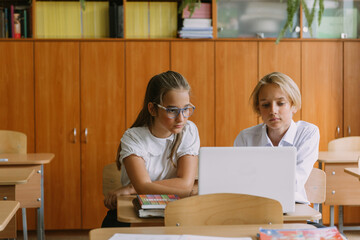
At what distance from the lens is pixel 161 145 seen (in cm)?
221

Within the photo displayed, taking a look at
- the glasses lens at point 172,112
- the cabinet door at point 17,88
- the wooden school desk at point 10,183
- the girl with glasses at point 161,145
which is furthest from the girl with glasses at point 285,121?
the cabinet door at point 17,88

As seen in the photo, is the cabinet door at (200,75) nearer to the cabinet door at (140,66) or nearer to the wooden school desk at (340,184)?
the cabinet door at (140,66)

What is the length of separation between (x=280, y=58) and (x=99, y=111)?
1684mm

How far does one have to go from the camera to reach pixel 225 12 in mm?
4160

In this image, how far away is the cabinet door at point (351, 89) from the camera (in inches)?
165

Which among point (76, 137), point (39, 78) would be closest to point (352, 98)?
point (76, 137)

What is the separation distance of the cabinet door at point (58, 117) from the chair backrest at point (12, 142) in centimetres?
40

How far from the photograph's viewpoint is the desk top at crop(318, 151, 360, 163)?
3.34 m

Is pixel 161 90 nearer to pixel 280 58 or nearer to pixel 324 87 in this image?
pixel 280 58

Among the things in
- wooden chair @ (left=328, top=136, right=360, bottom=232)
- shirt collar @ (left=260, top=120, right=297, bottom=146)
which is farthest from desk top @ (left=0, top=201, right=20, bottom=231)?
wooden chair @ (left=328, top=136, right=360, bottom=232)

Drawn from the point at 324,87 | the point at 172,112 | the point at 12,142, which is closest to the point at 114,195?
the point at 172,112

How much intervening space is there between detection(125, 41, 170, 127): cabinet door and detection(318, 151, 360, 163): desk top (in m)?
1.56

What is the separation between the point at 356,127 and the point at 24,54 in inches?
120

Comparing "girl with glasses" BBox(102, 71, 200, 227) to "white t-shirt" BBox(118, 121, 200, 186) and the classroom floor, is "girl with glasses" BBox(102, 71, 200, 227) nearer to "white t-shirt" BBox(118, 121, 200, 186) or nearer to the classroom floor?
"white t-shirt" BBox(118, 121, 200, 186)
